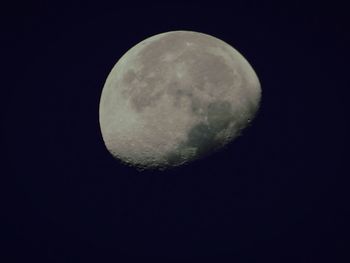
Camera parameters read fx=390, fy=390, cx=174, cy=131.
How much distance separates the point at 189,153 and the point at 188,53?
139 centimetres

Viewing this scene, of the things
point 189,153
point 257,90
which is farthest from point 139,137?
point 257,90

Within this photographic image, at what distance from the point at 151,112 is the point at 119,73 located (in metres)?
1.00

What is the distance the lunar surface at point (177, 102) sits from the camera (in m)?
5.18

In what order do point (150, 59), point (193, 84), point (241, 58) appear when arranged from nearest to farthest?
point (193, 84), point (150, 59), point (241, 58)

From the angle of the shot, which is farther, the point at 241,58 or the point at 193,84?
the point at 241,58

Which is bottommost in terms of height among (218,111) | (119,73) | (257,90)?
(218,111)

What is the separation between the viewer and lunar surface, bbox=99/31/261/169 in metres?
5.18

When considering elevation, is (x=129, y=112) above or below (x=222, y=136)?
above

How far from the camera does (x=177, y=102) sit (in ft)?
17.0

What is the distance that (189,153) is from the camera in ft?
17.6

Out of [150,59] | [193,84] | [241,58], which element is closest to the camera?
[193,84]

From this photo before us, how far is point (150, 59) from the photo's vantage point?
554 centimetres

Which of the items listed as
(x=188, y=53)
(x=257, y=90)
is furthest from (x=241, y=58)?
(x=188, y=53)

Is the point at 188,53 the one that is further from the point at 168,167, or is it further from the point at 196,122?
the point at 168,167
